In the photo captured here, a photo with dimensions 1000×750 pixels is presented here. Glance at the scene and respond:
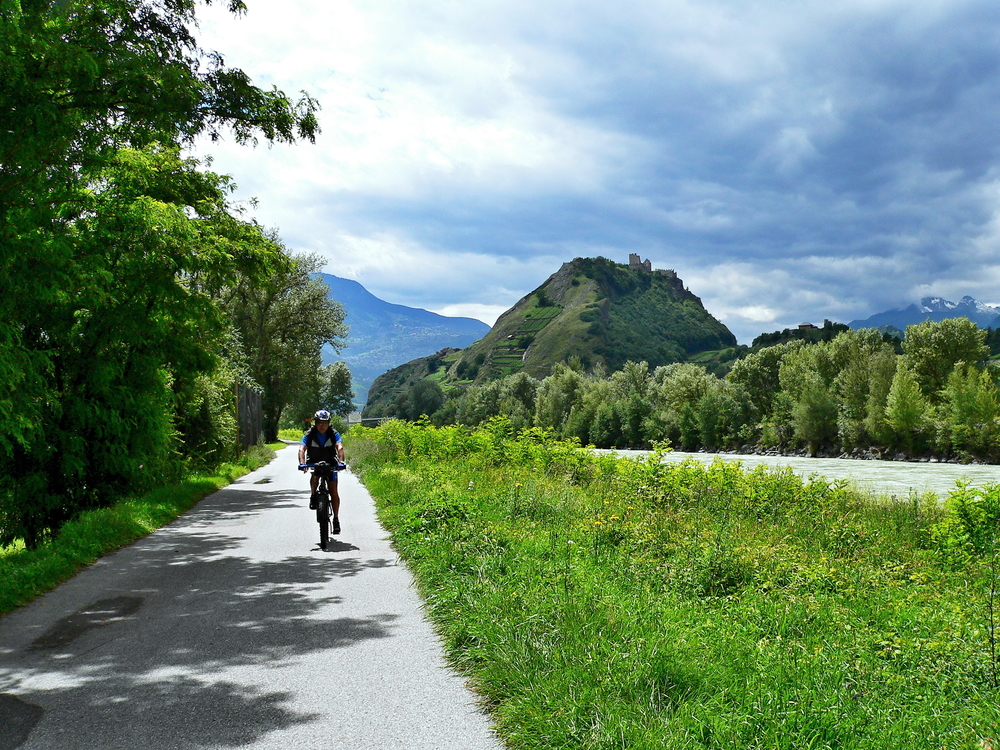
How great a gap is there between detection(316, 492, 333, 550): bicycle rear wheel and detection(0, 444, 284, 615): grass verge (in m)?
2.86

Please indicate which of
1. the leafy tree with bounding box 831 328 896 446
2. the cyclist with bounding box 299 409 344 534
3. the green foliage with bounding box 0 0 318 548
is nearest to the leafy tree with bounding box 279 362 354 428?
the leafy tree with bounding box 831 328 896 446

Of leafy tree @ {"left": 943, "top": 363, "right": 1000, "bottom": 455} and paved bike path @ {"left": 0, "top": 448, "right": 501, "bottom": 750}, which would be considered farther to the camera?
leafy tree @ {"left": 943, "top": 363, "right": 1000, "bottom": 455}

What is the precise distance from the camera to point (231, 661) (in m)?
5.19

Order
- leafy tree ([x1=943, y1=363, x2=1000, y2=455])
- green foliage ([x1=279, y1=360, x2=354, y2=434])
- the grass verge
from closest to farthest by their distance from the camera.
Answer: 1. the grass verge
2. leafy tree ([x1=943, y1=363, x2=1000, y2=455])
3. green foliage ([x1=279, y1=360, x2=354, y2=434])

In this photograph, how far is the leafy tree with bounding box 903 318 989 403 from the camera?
208 ft

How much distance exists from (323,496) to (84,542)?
10.4ft

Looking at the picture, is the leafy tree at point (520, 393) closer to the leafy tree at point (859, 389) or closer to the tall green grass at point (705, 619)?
the leafy tree at point (859, 389)

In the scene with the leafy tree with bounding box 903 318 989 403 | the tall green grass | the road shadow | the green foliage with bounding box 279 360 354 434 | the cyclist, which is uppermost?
the leafy tree with bounding box 903 318 989 403

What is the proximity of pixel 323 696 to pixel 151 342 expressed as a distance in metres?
11.7

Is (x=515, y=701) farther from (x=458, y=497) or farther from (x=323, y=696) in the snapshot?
(x=458, y=497)

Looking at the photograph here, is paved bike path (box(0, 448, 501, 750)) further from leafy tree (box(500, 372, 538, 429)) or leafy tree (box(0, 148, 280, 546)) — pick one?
leafy tree (box(500, 372, 538, 429))

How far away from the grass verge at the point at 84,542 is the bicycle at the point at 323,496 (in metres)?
2.86

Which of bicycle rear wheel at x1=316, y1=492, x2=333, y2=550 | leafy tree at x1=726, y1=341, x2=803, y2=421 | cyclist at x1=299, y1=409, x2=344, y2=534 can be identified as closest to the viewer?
bicycle rear wheel at x1=316, y1=492, x2=333, y2=550

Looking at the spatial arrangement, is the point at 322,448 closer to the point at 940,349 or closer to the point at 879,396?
the point at 879,396
